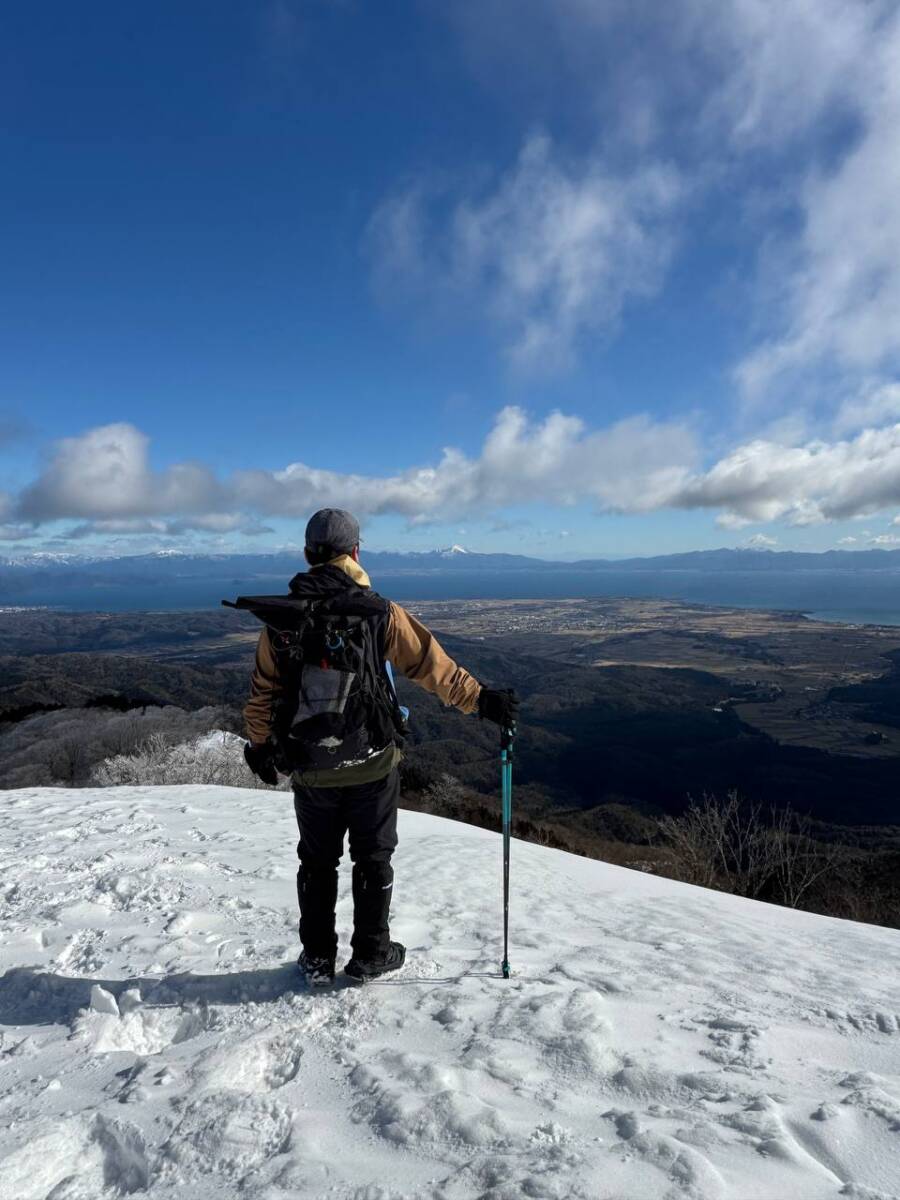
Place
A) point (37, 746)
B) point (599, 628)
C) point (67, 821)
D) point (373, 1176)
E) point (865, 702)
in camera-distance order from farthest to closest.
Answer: point (599, 628) < point (865, 702) < point (37, 746) < point (67, 821) < point (373, 1176)

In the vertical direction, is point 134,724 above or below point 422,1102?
below

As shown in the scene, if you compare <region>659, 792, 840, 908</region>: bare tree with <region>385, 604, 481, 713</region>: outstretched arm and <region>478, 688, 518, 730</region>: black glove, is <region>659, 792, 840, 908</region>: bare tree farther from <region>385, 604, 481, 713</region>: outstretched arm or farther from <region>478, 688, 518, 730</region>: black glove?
<region>385, 604, 481, 713</region>: outstretched arm

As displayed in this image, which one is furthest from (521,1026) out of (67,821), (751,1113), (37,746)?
(37,746)

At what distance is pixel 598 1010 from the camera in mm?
3863

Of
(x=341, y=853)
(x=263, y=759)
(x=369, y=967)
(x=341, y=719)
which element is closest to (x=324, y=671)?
(x=341, y=719)

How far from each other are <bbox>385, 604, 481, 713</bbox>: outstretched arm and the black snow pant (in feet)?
2.19

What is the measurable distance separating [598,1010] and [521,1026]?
0.55 meters

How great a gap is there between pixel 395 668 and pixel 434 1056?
220 centimetres

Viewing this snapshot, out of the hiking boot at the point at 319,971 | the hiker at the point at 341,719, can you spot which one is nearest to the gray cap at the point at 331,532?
the hiker at the point at 341,719

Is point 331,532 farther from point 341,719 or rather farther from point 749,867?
point 749,867

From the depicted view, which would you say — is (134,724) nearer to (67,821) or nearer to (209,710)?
(209,710)

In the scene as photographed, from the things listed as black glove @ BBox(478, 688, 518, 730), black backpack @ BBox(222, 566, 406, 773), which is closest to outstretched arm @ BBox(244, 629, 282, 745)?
black backpack @ BBox(222, 566, 406, 773)

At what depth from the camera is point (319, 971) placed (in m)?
4.15

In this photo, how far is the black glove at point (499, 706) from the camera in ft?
14.1
